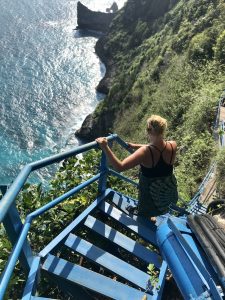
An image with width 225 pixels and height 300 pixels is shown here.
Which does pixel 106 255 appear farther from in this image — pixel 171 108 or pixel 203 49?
pixel 203 49

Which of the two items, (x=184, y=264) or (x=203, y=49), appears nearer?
(x=184, y=264)

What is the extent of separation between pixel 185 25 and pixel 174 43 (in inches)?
144

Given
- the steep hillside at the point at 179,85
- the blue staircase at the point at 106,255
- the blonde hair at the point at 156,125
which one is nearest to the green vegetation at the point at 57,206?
the blue staircase at the point at 106,255

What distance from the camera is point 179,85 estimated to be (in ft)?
92.4

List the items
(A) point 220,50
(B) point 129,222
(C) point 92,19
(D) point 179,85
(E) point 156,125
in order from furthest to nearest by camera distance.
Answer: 1. (C) point 92,19
2. (D) point 179,85
3. (A) point 220,50
4. (B) point 129,222
5. (E) point 156,125

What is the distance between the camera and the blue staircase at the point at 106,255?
3.65 meters

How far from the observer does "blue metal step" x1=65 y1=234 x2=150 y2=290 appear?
4746mm

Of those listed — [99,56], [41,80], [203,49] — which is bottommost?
[41,80]

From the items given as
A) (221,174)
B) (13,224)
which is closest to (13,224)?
(13,224)

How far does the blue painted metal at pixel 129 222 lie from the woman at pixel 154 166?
22 centimetres

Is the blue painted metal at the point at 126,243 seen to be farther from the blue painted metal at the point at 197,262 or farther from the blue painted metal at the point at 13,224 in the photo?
the blue painted metal at the point at 13,224

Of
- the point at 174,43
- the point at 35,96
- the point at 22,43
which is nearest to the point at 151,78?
the point at 174,43

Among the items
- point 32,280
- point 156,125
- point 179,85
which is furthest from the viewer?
point 179,85

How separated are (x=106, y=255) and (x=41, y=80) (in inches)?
2601
